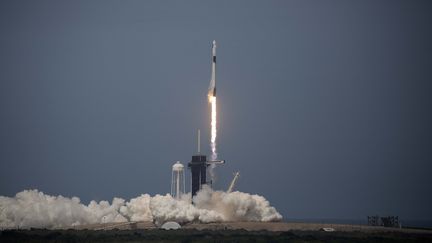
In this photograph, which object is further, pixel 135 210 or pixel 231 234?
pixel 135 210

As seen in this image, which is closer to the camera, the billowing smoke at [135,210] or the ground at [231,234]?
the ground at [231,234]

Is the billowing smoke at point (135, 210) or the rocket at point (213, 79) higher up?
the rocket at point (213, 79)

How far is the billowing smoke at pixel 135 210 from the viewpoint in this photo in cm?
14262

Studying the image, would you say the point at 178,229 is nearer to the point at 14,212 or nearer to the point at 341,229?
the point at 341,229

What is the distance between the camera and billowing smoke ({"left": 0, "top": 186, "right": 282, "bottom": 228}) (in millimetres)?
142625

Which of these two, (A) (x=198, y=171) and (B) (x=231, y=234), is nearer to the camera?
(B) (x=231, y=234)

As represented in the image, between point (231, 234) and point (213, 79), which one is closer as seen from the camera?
point (231, 234)

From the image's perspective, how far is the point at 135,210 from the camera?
6191 inches

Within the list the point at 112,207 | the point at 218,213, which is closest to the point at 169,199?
the point at 218,213

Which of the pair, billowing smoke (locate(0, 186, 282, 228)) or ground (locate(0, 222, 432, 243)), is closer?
ground (locate(0, 222, 432, 243))

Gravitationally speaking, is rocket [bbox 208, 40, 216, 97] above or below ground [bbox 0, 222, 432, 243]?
above

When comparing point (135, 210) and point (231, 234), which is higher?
point (135, 210)

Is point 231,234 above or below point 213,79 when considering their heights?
below

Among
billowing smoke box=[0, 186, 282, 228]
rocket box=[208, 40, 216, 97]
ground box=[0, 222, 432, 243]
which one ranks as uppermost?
rocket box=[208, 40, 216, 97]
